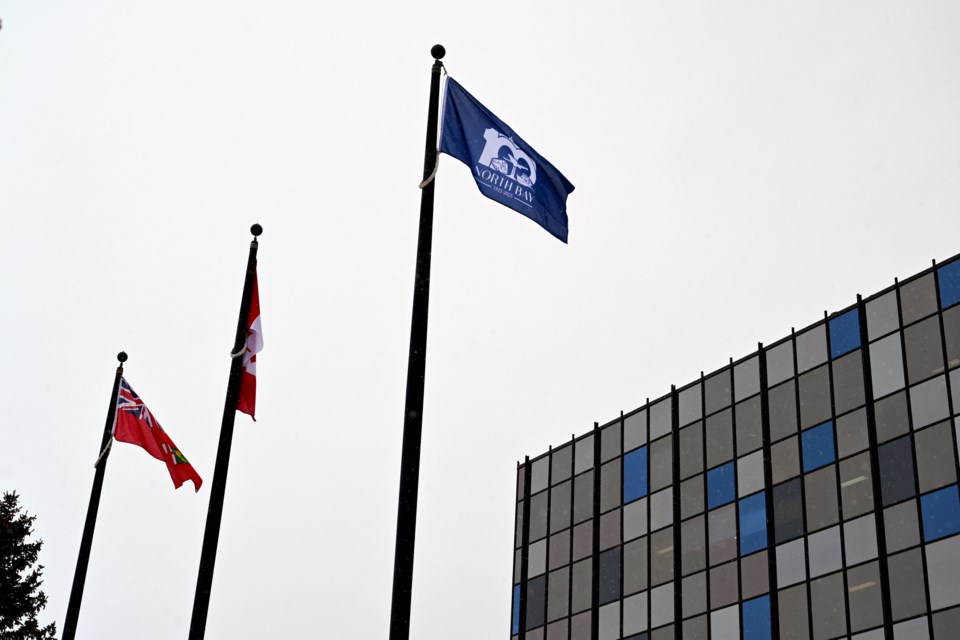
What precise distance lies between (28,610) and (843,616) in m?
27.2

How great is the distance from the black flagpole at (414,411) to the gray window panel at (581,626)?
3591 centimetres

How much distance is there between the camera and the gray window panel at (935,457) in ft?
118

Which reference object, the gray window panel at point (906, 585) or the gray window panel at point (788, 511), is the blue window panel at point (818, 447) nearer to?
the gray window panel at point (788, 511)

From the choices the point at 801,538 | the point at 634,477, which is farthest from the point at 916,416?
the point at 634,477

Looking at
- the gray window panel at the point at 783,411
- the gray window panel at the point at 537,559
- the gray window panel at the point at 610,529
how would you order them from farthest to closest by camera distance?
the gray window panel at the point at 537,559
the gray window panel at the point at 610,529
the gray window panel at the point at 783,411

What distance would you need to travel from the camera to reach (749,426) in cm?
4325

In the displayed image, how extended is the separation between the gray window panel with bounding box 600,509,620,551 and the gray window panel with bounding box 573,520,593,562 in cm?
58

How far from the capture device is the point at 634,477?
1877 inches

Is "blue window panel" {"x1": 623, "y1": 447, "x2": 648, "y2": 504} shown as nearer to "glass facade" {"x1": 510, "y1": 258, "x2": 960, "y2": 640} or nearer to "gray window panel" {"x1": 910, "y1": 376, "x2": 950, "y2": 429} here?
"glass facade" {"x1": 510, "y1": 258, "x2": 960, "y2": 640}

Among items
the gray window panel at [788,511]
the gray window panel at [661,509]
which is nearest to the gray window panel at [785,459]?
the gray window panel at [788,511]

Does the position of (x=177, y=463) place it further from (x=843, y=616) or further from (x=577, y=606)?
(x=577, y=606)

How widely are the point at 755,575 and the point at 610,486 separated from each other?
896 cm

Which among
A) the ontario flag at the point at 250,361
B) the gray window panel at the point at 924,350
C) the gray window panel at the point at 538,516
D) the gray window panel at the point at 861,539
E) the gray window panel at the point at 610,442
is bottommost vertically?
the ontario flag at the point at 250,361

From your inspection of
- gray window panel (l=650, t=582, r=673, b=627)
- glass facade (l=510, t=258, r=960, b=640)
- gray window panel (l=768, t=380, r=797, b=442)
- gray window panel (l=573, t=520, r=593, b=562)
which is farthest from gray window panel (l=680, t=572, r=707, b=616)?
gray window panel (l=573, t=520, r=593, b=562)
